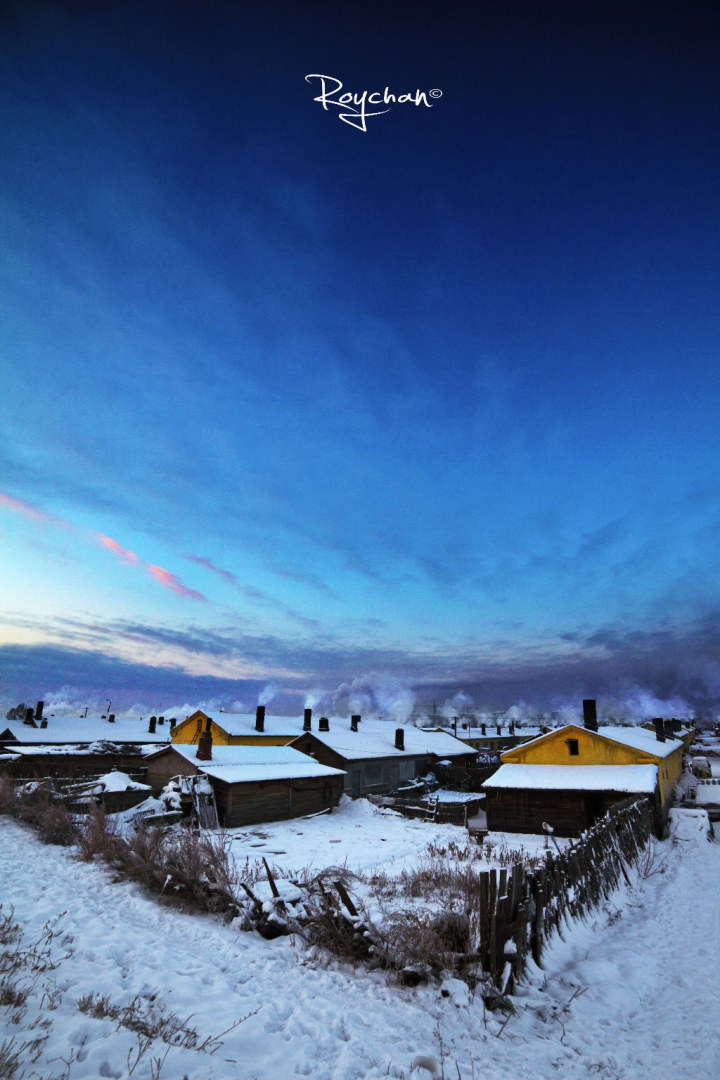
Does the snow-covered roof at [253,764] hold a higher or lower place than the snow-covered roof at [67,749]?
higher

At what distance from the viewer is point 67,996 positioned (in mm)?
6621

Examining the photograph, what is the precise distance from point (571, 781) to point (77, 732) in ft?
149

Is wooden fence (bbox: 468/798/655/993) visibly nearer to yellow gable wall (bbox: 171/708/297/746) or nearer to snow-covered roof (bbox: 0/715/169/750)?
yellow gable wall (bbox: 171/708/297/746)

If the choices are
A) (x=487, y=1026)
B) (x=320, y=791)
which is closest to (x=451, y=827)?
(x=320, y=791)

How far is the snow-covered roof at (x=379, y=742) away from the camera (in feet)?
147

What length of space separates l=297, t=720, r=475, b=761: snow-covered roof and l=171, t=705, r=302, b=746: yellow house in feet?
10.5

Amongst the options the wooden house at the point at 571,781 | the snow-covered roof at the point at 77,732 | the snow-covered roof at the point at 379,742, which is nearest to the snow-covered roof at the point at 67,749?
Answer: the snow-covered roof at the point at 77,732

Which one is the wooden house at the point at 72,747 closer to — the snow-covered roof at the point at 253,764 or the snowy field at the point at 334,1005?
the snow-covered roof at the point at 253,764

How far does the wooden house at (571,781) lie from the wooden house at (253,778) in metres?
9.93

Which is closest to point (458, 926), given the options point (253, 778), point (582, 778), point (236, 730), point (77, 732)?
point (253, 778)

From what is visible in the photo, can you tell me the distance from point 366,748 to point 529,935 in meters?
39.2

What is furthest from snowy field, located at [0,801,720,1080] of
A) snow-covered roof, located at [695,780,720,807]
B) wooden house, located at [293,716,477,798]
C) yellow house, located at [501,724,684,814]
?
wooden house, located at [293,716,477,798]

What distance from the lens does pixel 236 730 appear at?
4134cm

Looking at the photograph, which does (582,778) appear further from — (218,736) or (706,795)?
(218,736)
